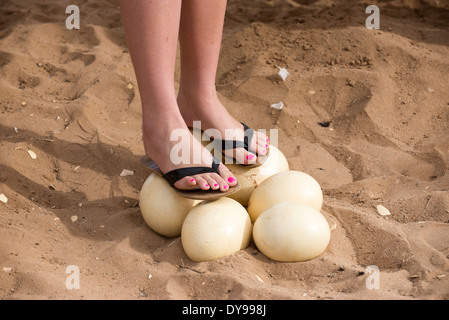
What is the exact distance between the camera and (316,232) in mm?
2414

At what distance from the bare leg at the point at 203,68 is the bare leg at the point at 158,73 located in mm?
261

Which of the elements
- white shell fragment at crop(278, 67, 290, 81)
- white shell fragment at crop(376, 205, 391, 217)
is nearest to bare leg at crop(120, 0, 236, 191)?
white shell fragment at crop(376, 205, 391, 217)

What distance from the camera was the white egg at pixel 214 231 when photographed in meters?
2.43

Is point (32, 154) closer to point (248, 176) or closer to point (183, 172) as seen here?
point (183, 172)

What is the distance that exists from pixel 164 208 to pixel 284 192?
554 mm

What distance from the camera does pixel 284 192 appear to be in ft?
8.53

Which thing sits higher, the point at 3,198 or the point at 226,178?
the point at 226,178

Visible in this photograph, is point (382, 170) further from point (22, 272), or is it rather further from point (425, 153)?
point (22, 272)

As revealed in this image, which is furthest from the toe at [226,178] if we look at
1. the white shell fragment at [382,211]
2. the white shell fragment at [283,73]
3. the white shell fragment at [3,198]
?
the white shell fragment at [283,73]

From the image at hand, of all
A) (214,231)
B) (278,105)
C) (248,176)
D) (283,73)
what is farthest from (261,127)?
(214,231)

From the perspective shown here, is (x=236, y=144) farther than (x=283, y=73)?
No

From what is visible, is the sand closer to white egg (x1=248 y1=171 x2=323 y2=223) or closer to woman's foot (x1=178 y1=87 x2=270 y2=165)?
white egg (x1=248 y1=171 x2=323 y2=223)

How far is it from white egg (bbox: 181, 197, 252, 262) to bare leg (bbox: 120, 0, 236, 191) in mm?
123

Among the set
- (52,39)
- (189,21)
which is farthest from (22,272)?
(52,39)
